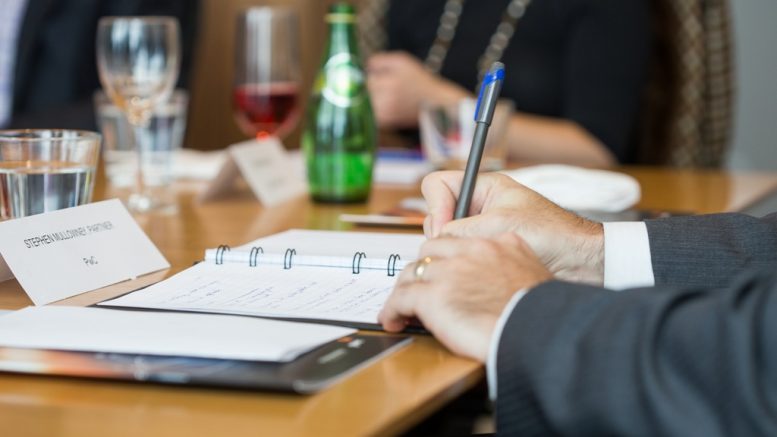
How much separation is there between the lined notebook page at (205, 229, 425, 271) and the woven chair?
151 cm

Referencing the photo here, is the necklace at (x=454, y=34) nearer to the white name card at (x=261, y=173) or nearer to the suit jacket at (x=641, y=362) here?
the white name card at (x=261, y=173)

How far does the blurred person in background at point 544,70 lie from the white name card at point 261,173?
689mm

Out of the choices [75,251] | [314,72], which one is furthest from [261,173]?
[314,72]

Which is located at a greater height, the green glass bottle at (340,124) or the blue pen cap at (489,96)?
the blue pen cap at (489,96)

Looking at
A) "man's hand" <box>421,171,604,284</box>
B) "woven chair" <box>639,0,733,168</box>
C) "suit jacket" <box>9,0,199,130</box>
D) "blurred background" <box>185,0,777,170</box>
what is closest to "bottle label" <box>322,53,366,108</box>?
"man's hand" <box>421,171,604,284</box>

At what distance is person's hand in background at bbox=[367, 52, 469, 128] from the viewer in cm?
208

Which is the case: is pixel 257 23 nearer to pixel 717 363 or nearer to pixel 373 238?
pixel 373 238

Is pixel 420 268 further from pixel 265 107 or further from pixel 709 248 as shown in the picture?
pixel 265 107

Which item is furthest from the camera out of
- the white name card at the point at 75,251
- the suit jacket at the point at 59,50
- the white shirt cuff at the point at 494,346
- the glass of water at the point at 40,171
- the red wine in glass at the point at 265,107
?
the suit jacket at the point at 59,50

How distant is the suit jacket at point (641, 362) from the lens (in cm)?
57

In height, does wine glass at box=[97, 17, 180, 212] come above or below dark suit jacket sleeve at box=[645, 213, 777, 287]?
above

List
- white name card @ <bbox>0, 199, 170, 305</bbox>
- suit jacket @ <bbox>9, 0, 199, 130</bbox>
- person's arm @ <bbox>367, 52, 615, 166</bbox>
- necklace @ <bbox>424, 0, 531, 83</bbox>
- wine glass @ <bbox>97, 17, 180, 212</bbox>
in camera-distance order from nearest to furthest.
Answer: white name card @ <bbox>0, 199, 170, 305</bbox> → wine glass @ <bbox>97, 17, 180, 212</bbox> → person's arm @ <bbox>367, 52, 615, 166</bbox> → necklace @ <bbox>424, 0, 531, 83</bbox> → suit jacket @ <bbox>9, 0, 199, 130</bbox>

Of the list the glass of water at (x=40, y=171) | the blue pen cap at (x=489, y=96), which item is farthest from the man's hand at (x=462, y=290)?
the glass of water at (x=40, y=171)

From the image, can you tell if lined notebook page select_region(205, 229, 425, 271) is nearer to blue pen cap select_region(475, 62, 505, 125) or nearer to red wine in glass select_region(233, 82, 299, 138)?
blue pen cap select_region(475, 62, 505, 125)
